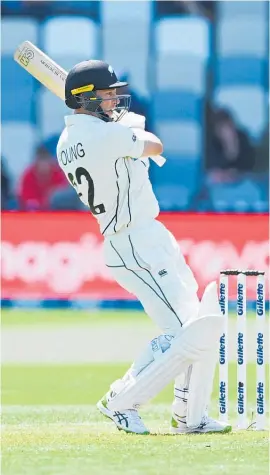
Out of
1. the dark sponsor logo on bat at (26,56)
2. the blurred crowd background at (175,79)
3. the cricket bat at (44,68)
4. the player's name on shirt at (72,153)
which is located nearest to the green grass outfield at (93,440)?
the player's name on shirt at (72,153)

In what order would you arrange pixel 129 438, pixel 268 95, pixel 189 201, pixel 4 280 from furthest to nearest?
pixel 268 95
pixel 189 201
pixel 4 280
pixel 129 438

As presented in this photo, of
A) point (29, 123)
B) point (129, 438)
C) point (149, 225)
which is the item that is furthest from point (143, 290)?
point (29, 123)

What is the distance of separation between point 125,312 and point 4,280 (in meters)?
1.03

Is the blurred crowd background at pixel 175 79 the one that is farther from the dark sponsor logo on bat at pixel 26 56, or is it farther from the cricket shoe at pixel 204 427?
the cricket shoe at pixel 204 427

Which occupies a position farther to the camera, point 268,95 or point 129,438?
point 268,95

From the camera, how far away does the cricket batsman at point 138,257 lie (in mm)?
4715

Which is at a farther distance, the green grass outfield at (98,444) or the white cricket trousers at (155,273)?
the white cricket trousers at (155,273)

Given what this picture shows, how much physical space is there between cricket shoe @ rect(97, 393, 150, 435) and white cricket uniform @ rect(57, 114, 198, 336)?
35cm

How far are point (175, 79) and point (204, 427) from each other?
875cm

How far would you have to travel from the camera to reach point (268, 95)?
13055 mm

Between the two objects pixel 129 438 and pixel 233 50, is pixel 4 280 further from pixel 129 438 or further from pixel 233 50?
pixel 129 438

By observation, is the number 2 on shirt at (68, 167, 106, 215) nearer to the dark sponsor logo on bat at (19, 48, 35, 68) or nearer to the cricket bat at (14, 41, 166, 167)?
the cricket bat at (14, 41, 166, 167)

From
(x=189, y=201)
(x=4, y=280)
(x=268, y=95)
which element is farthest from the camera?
(x=268, y=95)

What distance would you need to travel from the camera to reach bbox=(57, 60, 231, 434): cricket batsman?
4.71 m
